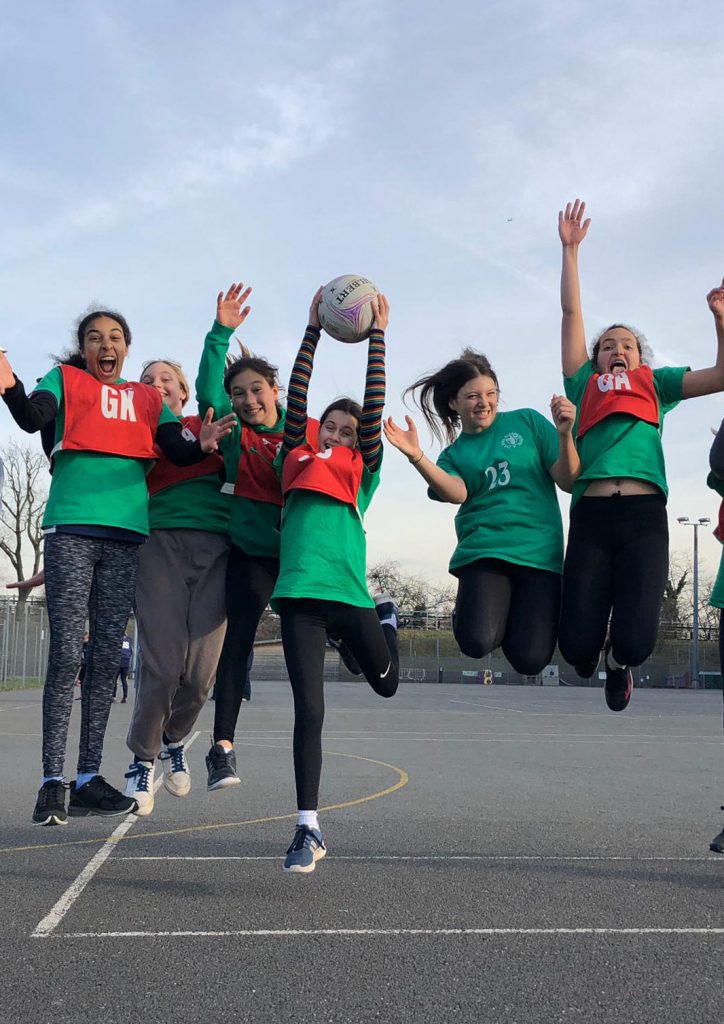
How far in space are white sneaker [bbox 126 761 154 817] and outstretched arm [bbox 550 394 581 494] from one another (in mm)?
2677

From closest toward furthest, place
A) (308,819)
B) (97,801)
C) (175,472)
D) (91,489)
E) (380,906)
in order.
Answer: (308,819)
(380,906)
(97,801)
(91,489)
(175,472)

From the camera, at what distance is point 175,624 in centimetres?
536

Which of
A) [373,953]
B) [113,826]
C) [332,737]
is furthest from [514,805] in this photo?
[332,737]

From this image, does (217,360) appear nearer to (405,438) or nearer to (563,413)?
(405,438)

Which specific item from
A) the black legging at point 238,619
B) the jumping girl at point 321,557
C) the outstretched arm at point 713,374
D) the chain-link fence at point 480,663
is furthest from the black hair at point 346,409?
the chain-link fence at point 480,663

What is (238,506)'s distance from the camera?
5.53m

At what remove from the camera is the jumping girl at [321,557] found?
15.8 ft

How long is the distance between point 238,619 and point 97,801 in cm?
115

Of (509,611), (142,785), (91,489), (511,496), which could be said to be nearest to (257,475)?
(91,489)

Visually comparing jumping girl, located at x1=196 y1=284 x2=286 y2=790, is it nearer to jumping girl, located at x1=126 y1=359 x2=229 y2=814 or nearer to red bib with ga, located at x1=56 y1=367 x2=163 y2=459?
jumping girl, located at x1=126 y1=359 x2=229 y2=814

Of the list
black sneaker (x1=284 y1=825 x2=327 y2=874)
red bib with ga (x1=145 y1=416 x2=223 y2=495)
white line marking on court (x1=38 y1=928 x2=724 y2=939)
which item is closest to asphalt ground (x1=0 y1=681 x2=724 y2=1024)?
white line marking on court (x1=38 y1=928 x2=724 y2=939)

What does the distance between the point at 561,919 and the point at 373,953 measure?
3.37ft

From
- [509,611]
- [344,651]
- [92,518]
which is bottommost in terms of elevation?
[344,651]

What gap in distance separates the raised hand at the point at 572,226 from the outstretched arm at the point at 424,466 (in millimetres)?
1470
